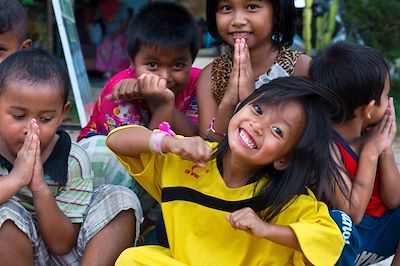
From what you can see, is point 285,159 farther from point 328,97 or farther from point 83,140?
point 83,140

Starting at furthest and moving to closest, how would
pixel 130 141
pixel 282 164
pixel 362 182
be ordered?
pixel 362 182
pixel 130 141
pixel 282 164

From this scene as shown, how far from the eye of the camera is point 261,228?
7.27 ft

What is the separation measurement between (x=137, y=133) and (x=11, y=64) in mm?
545

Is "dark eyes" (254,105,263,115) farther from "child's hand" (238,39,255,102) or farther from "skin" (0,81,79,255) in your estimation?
"skin" (0,81,79,255)

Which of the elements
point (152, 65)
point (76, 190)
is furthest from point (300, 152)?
point (152, 65)

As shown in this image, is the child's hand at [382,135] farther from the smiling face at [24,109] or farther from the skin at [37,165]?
the smiling face at [24,109]

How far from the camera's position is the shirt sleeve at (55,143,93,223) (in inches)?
104

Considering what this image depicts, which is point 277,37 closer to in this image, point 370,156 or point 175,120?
point 175,120

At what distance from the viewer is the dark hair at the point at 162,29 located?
3.06 meters

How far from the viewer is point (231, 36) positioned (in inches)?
114

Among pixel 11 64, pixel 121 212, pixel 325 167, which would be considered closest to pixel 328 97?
pixel 325 167

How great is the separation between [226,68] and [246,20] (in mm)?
270

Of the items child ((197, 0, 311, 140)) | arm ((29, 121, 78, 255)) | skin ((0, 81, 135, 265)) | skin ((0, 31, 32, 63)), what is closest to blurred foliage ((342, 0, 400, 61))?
child ((197, 0, 311, 140))

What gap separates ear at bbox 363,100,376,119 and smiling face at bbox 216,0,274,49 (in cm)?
51
